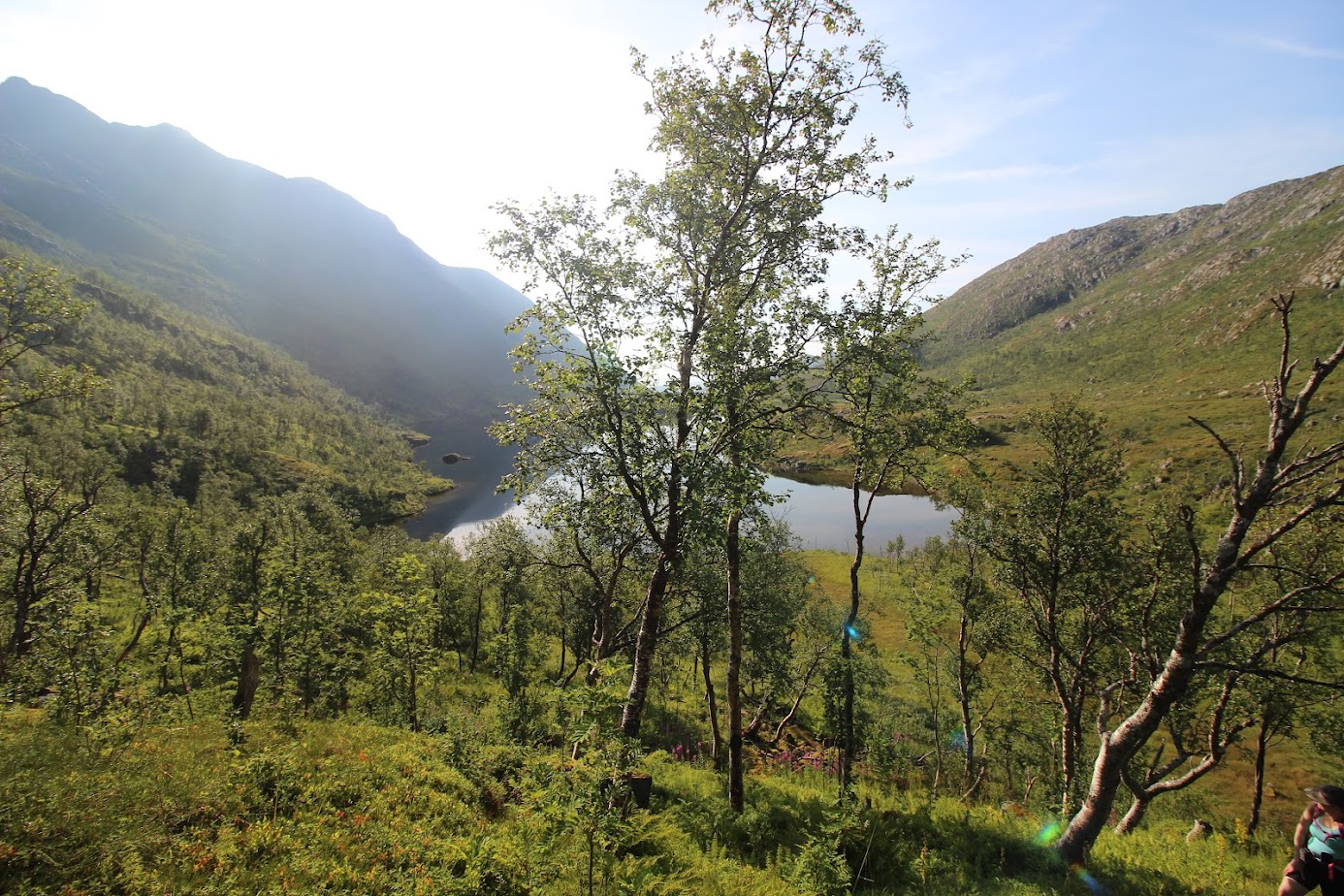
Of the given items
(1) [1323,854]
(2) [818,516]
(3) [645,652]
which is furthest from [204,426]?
(1) [1323,854]

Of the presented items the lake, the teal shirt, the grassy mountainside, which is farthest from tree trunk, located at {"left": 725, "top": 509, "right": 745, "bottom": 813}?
the grassy mountainside

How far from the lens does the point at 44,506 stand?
20.7 m

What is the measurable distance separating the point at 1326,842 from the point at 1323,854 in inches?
7.8

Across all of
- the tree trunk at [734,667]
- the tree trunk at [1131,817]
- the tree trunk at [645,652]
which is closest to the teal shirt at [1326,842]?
the tree trunk at [1131,817]

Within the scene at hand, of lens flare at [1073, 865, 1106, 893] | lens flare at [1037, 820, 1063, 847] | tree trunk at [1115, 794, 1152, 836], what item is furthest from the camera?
tree trunk at [1115, 794, 1152, 836]

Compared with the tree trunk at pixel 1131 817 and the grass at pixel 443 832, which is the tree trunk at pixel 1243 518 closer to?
the grass at pixel 443 832

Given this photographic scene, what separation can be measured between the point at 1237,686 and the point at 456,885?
2302cm

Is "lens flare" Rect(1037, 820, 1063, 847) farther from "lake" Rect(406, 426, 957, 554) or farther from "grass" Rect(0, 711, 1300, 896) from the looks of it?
"lake" Rect(406, 426, 957, 554)

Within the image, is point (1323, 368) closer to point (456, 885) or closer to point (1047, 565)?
point (1047, 565)

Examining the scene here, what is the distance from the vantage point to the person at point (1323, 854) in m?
6.56

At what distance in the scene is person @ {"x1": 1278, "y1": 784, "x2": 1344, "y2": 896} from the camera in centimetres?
656

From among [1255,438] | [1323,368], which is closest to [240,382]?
[1323,368]

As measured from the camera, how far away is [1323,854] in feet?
21.9

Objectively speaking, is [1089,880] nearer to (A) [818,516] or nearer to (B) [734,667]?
(B) [734,667]
